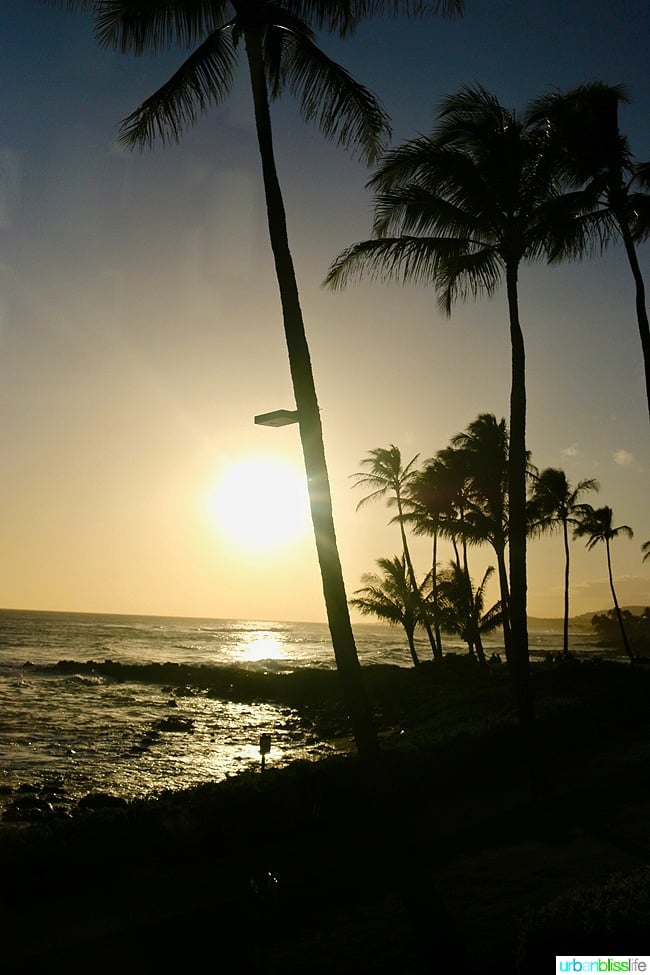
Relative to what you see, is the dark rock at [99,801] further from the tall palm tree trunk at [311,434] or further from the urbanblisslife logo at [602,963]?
the urbanblisslife logo at [602,963]

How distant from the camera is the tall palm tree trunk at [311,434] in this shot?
8.49m

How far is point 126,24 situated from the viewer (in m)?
Result: 9.73

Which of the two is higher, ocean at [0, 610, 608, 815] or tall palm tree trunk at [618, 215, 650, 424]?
tall palm tree trunk at [618, 215, 650, 424]

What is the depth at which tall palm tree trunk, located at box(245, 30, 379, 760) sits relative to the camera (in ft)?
27.9

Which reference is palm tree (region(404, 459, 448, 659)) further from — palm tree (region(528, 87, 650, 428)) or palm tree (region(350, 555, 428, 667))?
palm tree (region(528, 87, 650, 428))

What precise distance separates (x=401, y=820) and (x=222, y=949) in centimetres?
409

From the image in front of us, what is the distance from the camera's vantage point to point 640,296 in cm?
1507

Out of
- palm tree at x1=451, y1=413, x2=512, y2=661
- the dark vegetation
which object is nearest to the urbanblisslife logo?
the dark vegetation

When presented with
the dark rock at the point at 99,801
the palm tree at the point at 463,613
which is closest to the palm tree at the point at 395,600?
the palm tree at the point at 463,613

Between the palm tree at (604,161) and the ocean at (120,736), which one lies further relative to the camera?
the ocean at (120,736)

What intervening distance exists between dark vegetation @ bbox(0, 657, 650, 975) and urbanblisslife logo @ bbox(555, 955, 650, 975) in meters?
0.06

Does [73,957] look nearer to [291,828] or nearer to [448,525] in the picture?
[291,828]

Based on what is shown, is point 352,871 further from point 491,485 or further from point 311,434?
point 491,485

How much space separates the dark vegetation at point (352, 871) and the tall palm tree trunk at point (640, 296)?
8586 mm
